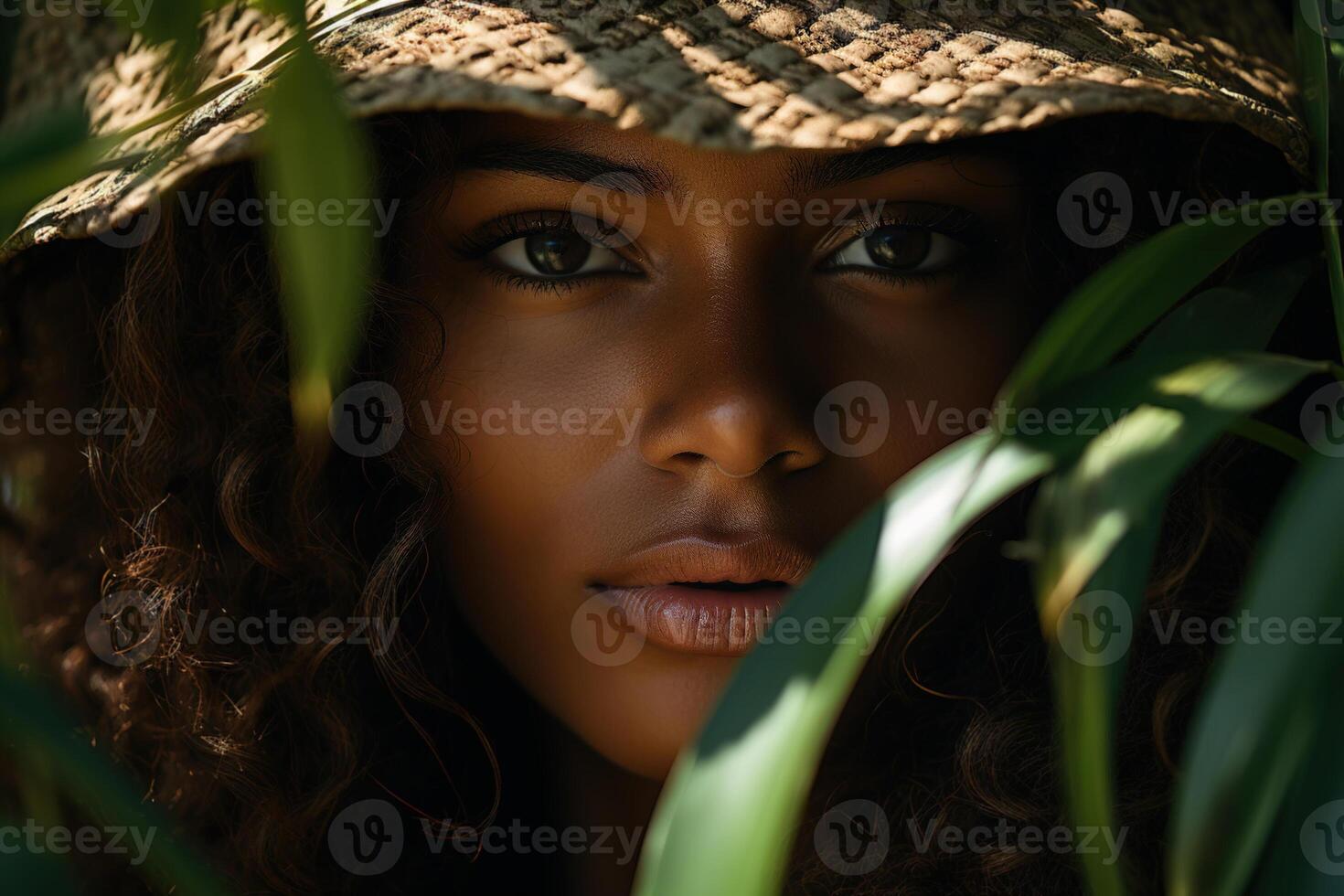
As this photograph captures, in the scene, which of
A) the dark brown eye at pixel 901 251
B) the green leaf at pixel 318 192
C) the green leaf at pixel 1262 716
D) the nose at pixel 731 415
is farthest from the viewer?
the dark brown eye at pixel 901 251

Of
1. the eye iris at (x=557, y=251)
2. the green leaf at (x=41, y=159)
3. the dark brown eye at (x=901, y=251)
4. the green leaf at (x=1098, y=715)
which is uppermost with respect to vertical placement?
the green leaf at (x=41, y=159)

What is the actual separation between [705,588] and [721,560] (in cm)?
3

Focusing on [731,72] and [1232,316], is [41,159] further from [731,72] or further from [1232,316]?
[1232,316]

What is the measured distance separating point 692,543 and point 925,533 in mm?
381

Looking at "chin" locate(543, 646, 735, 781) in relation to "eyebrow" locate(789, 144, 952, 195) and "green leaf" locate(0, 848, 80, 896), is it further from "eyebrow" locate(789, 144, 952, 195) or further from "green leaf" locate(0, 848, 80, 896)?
"green leaf" locate(0, 848, 80, 896)

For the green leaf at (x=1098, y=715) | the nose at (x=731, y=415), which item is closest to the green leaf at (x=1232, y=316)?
the green leaf at (x=1098, y=715)

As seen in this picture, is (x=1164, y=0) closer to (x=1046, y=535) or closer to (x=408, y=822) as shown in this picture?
(x=1046, y=535)

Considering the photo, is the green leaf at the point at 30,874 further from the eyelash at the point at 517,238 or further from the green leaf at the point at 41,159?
the eyelash at the point at 517,238

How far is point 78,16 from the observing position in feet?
2.86

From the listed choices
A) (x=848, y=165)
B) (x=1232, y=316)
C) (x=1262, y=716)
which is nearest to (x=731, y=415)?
(x=848, y=165)

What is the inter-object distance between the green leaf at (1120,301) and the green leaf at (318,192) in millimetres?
266

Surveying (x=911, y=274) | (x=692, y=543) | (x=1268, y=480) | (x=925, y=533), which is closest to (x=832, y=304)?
(x=911, y=274)

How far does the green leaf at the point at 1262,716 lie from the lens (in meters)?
0.40

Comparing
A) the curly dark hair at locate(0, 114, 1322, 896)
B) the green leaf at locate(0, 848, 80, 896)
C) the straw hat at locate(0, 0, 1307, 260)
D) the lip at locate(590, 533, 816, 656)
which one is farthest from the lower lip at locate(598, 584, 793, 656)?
the green leaf at locate(0, 848, 80, 896)
